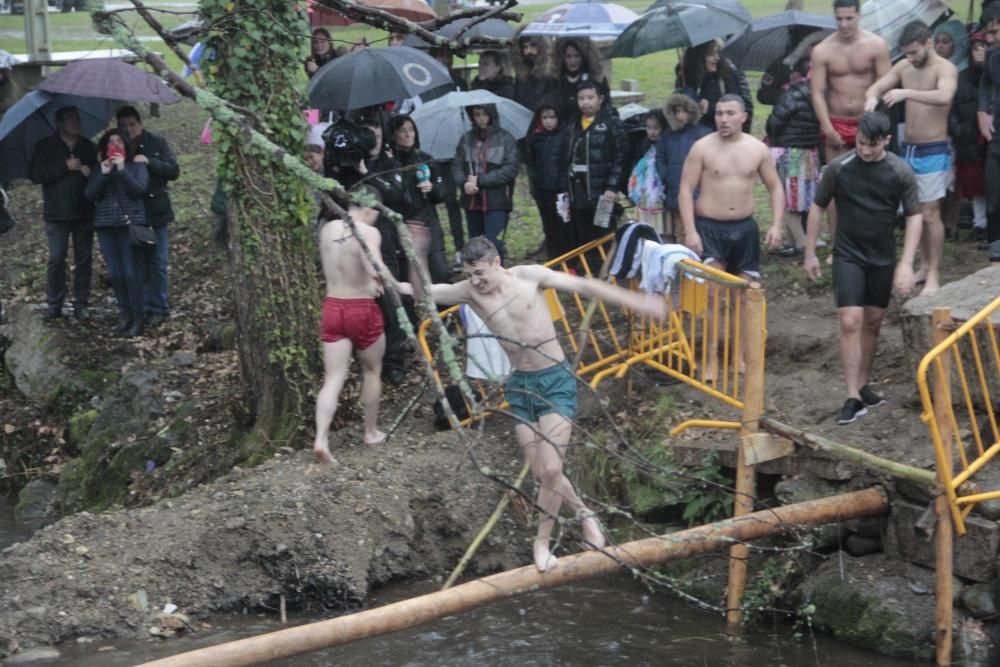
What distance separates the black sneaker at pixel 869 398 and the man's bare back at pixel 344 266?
3.23m

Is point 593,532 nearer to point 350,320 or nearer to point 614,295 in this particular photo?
point 614,295

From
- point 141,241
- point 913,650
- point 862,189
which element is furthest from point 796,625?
point 141,241

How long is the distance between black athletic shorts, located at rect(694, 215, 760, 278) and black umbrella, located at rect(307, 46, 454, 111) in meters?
2.61

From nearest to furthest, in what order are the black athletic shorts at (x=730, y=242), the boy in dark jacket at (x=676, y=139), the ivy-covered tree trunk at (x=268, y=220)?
the black athletic shorts at (x=730, y=242) < the ivy-covered tree trunk at (x=268, y=220) < the boy in dark jacket at (x=676, y=139)

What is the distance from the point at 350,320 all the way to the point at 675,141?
3.32 m

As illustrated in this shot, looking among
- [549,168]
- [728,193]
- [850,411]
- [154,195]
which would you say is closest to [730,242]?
[728,193]

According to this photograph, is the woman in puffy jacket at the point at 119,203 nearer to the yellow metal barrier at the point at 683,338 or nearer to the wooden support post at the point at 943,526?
the yellow metal barrier at the point at 683,338

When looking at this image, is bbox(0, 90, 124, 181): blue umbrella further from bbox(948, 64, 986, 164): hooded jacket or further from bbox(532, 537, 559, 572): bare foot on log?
bbox(948, 64, 986, 164): hooded jacket

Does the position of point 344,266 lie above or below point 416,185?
below

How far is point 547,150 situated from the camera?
39.0ft

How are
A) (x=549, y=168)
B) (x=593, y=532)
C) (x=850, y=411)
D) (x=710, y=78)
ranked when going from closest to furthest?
(x=593, y=532), (x=850, y=411), (x=710, y=78), (x=549, y=168)

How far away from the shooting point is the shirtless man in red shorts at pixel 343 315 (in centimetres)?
916

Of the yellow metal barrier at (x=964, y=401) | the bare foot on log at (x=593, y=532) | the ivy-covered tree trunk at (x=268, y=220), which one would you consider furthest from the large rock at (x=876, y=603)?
the ivy-covered tree trunk at (x=268, y=220)

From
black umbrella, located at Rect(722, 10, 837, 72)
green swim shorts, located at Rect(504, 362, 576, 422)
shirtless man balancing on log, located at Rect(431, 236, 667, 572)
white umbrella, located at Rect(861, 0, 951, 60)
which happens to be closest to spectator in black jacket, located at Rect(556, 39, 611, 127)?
black umbrella, located at Rect(722, 10, 837, 72)
